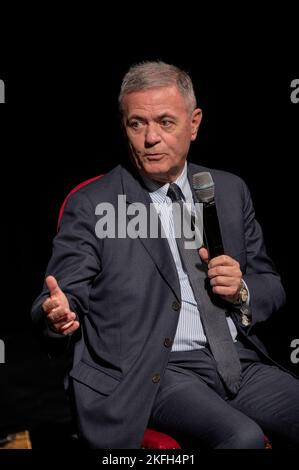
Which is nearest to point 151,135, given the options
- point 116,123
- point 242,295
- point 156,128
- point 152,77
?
point 156,128

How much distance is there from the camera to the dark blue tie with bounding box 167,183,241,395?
1.96 metres

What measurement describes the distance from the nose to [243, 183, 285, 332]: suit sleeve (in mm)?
366

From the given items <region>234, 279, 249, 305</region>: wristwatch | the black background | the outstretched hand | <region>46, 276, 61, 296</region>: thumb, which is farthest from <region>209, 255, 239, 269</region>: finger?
the black background

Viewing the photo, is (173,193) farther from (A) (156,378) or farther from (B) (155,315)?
(A) (156,378)

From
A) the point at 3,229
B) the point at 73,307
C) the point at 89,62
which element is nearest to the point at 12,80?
the point at 89,62

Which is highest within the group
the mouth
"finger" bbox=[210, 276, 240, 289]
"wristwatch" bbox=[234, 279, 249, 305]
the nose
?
the nose

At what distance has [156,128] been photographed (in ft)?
6.55

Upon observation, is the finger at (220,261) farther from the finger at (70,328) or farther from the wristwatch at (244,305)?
the finger at (70,328)

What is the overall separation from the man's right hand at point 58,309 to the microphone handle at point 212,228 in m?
0.38

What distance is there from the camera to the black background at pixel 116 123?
3.37 m

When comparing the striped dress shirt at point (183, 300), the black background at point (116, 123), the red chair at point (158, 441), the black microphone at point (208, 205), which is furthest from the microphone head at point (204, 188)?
the black background at point (116, 123)

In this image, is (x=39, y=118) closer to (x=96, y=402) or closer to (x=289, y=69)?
(x=289, y=69)

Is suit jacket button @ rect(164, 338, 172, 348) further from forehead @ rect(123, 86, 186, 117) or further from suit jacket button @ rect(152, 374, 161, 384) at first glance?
forehead @ rect(123, 86, 186, 117)

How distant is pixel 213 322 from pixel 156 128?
1.78ft
